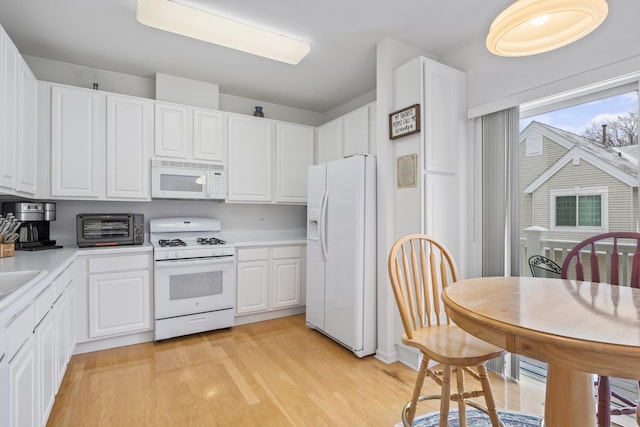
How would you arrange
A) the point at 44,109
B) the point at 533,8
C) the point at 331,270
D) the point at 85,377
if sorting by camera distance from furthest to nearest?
the point at 331,270
the point at 44,109
the point at 85,377
the point at 533,8

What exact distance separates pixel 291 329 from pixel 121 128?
2569mm

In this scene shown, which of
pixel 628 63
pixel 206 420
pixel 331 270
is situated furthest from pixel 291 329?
pixel 628 63

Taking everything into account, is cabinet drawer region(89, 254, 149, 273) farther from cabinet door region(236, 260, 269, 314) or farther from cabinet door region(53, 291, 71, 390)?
cabinet door region(236, 260, 269, 314)

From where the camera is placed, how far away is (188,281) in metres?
3.17

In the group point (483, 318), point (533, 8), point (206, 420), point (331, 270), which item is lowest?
point (206, 420)

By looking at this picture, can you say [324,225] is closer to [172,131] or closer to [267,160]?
[267,160]

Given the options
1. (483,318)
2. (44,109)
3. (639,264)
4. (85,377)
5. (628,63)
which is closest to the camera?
(483,318)

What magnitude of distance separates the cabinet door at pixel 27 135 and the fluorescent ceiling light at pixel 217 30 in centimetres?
104

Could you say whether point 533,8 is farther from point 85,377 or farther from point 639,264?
point 85,377

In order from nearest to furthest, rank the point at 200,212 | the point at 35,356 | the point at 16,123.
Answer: the point at 35,356, the point at 16,123, the point at 200,212

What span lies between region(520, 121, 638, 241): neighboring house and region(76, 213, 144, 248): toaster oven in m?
3.33

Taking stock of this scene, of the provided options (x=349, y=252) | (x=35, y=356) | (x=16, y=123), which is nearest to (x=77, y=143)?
(x=16, y=123)

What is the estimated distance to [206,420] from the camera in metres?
1.93

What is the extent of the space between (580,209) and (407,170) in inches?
45.8
